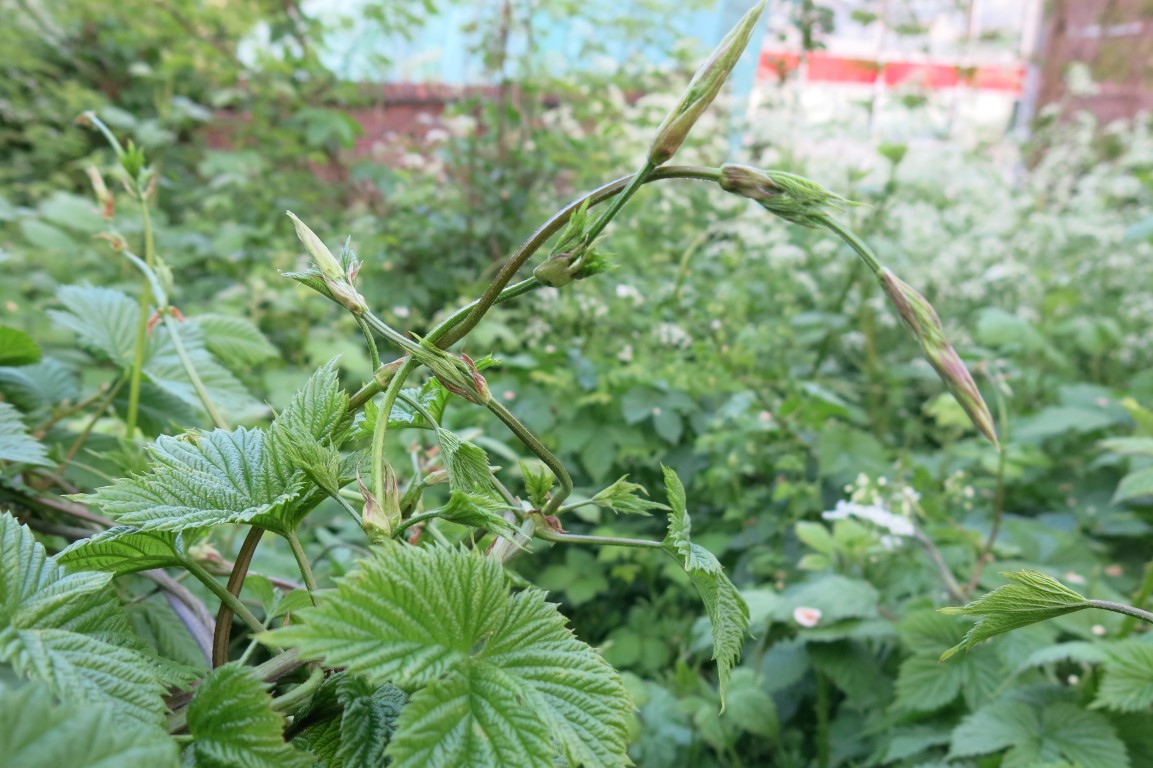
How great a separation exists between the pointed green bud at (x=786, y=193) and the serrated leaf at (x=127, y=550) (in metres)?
0.29

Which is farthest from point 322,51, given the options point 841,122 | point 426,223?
point 841,122

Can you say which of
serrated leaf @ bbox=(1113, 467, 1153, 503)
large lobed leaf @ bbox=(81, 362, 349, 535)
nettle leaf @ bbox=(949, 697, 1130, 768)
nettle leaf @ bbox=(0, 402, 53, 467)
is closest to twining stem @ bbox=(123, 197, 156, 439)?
nettle leaf @ bbox=(0, 402, 53, 467)

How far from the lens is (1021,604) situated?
1.38 feet

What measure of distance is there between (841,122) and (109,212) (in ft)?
10.5

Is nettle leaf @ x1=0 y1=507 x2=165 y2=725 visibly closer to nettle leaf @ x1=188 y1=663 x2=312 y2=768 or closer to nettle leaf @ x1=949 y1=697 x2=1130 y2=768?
nettle leaf @ x1=188 y1=663 x2=312 y2=768

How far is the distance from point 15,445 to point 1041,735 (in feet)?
3.40

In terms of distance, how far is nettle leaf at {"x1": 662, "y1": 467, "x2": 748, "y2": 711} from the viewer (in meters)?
0.39

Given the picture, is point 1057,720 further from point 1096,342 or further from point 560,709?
point 1096,342

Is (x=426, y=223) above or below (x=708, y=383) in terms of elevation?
above

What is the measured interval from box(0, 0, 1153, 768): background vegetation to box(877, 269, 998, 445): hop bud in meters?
0.32

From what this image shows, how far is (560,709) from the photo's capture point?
32 cm

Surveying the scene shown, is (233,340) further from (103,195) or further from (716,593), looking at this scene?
(716,593)

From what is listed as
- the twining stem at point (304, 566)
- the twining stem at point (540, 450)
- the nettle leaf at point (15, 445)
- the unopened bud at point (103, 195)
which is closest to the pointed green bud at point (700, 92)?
the twining stem at point (540, 450)

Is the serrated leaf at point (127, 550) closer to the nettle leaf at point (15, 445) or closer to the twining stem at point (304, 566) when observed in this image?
the twining stem at point (304, 566)
